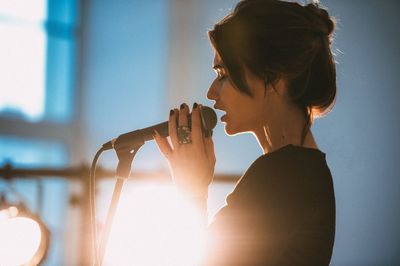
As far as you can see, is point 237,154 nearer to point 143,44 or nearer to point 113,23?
point 143,44

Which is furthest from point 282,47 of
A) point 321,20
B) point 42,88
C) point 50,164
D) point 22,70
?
point 42,88

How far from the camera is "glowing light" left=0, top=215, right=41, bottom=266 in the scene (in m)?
1.27

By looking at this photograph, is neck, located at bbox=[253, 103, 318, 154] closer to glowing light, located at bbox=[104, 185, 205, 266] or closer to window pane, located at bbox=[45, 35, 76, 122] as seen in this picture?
glowing light, located at bbox=[104, 185, 205, 266]

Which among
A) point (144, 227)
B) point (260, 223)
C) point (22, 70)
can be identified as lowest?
point (144, 227)

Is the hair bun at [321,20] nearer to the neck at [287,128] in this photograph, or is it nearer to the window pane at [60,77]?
the neck at [287,128]

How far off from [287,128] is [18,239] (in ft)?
2.30

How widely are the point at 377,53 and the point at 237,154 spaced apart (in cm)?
123

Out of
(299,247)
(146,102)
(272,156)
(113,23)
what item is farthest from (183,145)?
(113,23)

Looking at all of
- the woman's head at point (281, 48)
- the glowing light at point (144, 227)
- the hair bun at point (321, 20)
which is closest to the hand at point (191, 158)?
the woman's head at point (281, 48)

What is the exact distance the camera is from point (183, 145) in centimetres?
103

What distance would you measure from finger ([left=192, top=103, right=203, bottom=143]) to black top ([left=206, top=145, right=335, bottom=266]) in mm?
142

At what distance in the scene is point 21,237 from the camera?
4.31 ft

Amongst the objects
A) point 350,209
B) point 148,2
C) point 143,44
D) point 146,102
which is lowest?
point 350,209

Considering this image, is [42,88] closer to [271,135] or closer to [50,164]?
[50,164]
